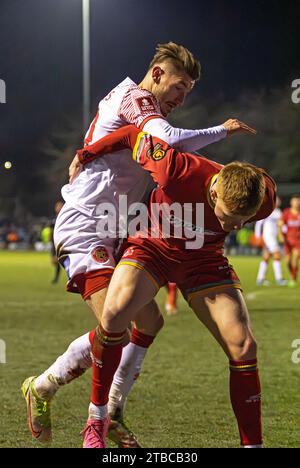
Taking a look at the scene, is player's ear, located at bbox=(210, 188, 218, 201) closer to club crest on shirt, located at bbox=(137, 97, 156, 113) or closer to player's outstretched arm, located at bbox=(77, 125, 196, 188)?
player's outstretched arm, located at bbox=(77, 125, 196, 188)

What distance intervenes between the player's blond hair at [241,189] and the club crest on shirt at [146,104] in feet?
2.32

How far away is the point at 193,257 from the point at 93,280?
2.32 ft

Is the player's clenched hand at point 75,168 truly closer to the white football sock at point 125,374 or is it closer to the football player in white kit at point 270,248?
the white football sock at point 125,374

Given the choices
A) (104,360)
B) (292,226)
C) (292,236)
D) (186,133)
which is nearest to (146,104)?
(186,133)

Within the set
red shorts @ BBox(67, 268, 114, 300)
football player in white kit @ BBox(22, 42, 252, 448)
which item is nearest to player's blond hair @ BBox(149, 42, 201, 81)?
football player in white kit @ BBox(22, 42, 252, 448)

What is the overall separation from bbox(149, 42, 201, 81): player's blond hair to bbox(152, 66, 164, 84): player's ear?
5cm

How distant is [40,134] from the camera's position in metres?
58.9

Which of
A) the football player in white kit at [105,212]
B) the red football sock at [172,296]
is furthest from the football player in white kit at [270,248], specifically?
the football player in white kit at [105,212]

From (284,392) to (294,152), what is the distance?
1479 inches

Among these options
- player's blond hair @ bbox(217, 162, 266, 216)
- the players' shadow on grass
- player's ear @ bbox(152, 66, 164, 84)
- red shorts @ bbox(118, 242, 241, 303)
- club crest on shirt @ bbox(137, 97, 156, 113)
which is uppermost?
player's ear @ bbox(152, 66, 164, 84)

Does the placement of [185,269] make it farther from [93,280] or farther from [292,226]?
[292,226]

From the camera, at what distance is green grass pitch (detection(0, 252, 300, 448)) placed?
5.61m

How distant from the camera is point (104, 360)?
4910mm
